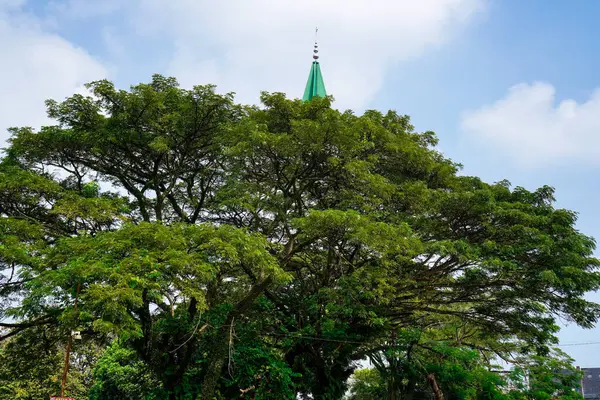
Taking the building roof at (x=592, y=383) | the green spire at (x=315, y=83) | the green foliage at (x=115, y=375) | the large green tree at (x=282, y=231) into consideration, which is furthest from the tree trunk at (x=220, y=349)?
the building roof at (x=592, y=383)

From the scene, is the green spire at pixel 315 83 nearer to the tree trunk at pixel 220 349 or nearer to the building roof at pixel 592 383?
the tree trunk at pixel 220 349

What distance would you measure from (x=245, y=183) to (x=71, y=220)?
126 inches

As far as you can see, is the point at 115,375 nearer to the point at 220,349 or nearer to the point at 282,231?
the point at 220,349

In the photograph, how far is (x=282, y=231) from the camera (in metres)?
11.3

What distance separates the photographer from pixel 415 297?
10.7 meters

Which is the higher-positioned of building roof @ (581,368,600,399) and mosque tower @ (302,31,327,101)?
mosque tower @ (302,31,327,101)

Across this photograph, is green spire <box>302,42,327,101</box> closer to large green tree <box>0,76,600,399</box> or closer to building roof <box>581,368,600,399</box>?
large green tree <box>0,76,600,399</box>

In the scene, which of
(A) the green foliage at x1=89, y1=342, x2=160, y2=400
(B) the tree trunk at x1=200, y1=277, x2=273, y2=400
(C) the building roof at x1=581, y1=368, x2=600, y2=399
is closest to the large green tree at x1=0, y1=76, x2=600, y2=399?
(B) the tree trunk at x1=200, y1=277, x2=273, y2=400

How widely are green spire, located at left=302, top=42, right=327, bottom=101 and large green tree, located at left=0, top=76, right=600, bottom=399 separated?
5007 mm

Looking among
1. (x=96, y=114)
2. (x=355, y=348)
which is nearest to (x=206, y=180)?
(x=96, y=114)

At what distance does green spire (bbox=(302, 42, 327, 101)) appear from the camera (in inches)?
642

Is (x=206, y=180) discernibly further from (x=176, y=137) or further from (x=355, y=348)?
(x=355, y=348)

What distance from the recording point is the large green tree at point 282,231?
8688 millimetres

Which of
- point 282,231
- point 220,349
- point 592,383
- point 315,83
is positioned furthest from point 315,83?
point 592,383
